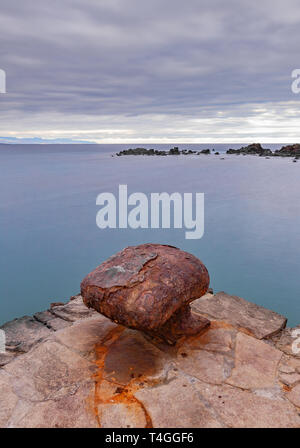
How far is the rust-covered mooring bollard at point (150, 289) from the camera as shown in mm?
3932

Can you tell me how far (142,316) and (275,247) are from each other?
9.41 m

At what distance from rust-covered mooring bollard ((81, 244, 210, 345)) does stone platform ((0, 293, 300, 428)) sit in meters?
0.44

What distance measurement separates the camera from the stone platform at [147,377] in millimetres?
3348

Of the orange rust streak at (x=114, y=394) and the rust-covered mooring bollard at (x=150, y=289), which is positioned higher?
the rust-covered mooring bollard at (x=150, y=289)

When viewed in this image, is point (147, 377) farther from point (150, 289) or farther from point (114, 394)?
point (150, 289)

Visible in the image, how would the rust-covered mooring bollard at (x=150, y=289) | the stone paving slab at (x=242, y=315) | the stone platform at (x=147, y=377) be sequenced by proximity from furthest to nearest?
the stone paving slab at (x=242, y=315) → the rust-covered mooring bollard at (x=150, y=289) → the stone platform at (x=147, y=377)

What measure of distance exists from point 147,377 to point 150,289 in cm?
99

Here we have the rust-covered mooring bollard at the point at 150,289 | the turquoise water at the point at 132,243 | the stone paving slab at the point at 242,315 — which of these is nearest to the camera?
the rust-covered mooring bollard at the point at 150,289

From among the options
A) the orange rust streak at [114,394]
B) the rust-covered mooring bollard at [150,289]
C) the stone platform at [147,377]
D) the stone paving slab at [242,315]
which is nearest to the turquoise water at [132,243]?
the stone paving slab at [242,315]

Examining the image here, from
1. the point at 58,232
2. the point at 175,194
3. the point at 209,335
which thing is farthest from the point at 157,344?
the point at 175,194

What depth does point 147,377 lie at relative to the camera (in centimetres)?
387

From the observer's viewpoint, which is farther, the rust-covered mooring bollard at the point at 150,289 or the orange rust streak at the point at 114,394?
the rust-covered mooring bollard at the point at 150,289

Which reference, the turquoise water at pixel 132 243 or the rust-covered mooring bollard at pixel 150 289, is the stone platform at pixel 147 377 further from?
the turquoise water at pixel 132 243

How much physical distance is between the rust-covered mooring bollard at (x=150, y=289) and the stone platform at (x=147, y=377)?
0.44m
